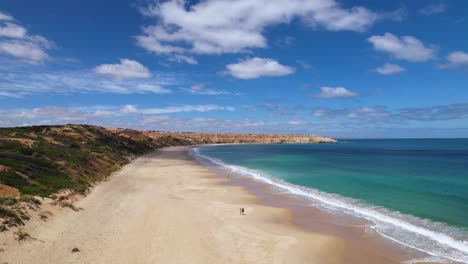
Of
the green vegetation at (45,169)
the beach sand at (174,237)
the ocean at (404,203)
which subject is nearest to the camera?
the beach sand at (174,237)

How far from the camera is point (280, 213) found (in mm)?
21625

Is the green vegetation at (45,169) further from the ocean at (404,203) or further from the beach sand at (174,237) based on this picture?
the ocean at (404,203)

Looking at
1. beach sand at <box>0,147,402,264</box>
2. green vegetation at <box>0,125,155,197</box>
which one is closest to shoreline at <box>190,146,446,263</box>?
beach sand at <box>0,147,402,264</box>

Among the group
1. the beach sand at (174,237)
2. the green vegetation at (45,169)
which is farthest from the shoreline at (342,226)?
the green vegetation at (45,169)

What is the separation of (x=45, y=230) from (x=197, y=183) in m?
20.1

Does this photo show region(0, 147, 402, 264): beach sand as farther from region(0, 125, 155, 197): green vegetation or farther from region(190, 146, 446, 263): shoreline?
region(0, 125, 155, 197): green vegetation

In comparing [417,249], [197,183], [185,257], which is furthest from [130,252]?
[197,183]

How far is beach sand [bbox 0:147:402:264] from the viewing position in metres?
13.4

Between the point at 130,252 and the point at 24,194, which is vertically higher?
the point at 24,194

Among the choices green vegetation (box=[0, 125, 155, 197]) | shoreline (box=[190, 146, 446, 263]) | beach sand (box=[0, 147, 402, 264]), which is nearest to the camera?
beach sand (box=[0, 147, 402, 264])

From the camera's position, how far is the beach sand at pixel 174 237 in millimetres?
13383

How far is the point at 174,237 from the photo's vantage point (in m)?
16.1

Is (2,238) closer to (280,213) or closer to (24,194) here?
(24,194)

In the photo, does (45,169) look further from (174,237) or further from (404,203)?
(404,203)
